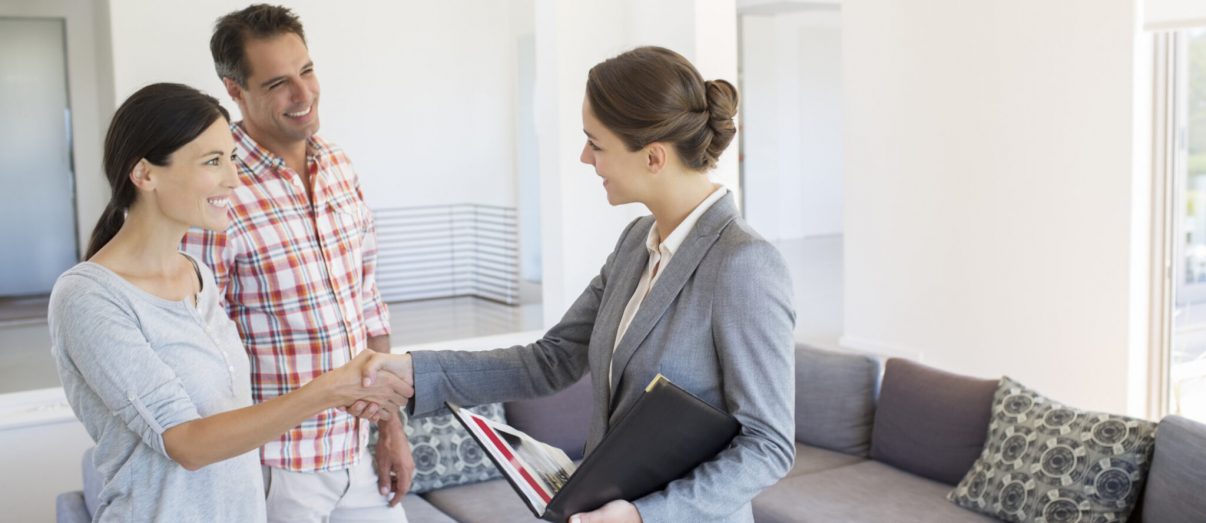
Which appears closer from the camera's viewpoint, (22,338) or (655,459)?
(655,459)

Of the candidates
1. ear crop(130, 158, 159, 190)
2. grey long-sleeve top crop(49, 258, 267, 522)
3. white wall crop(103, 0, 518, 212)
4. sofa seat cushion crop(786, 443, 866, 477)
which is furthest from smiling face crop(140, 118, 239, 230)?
white wall crop(103, 0, 518, 212)

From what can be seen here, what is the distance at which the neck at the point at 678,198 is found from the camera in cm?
190

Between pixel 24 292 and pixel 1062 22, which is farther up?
pixel 1062 22

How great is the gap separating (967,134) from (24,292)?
8527 mm

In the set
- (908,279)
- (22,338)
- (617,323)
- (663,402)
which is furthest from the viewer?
(22,338)

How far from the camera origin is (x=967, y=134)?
6.36m

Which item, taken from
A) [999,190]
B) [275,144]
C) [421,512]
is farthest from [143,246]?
[999,190]

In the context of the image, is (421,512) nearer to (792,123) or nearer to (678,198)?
(678,198)

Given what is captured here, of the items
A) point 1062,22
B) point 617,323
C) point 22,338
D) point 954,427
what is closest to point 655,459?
point 617,323

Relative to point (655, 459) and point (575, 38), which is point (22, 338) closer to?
point (575, 38)

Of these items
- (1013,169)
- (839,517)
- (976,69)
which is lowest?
(839,517)

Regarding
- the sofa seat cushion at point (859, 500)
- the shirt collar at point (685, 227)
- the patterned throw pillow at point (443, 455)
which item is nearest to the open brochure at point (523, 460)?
the shirt collar at point (685, 227)

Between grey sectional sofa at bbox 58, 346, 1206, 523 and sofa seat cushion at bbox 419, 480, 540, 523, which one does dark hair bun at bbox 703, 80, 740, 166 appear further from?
sofa seat cushion at bbox 419, 480, 540, 523

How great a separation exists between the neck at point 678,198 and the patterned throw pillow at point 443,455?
2.70 m
